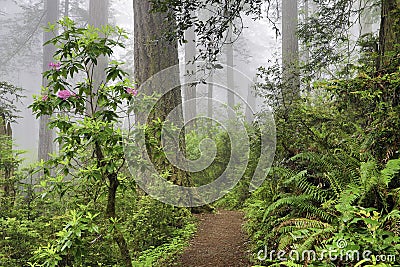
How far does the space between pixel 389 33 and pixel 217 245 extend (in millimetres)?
3581

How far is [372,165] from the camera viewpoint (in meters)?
3.46

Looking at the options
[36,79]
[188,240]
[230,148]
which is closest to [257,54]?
[36,79]

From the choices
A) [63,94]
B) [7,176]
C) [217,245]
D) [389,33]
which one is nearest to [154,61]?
[7,176]

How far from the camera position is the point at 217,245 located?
5.40 meters

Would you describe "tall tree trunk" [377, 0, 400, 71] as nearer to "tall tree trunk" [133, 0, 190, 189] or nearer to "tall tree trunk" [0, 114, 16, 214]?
"tall tree trunk" [133, 0, 190, 189]

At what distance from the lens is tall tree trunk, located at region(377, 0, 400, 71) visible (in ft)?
13.8

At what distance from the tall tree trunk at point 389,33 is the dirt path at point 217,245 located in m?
2.78

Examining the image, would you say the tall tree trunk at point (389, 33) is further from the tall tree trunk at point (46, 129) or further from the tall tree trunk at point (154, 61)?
the tall tree trunk at point (46, 129)

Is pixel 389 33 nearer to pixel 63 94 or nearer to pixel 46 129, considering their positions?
pixel 63 94

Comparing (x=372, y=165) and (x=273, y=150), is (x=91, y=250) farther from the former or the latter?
(x=273, y=150)

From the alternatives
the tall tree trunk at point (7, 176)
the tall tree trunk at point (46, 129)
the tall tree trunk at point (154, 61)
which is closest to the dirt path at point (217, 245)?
the tall tree trunk at point (154, 61)

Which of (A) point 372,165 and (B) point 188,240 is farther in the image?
(B) point 188,240

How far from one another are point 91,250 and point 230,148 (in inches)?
264

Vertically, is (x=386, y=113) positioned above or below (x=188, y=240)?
above
